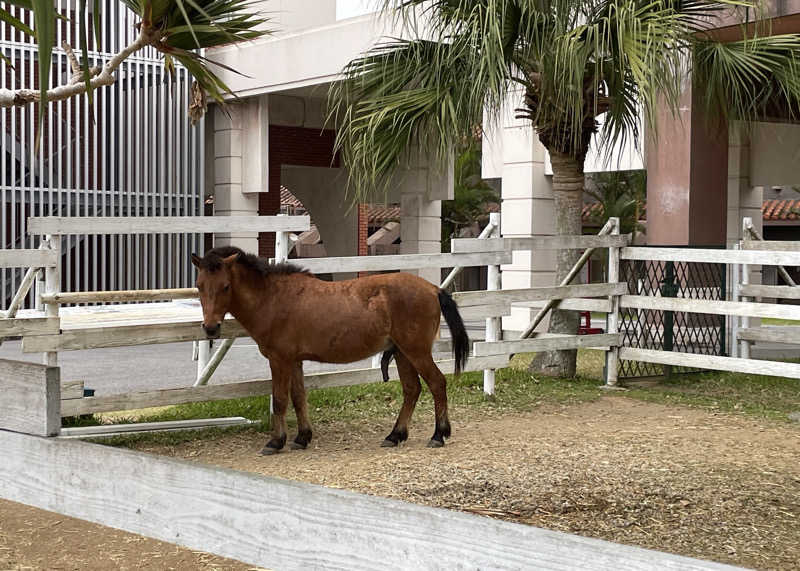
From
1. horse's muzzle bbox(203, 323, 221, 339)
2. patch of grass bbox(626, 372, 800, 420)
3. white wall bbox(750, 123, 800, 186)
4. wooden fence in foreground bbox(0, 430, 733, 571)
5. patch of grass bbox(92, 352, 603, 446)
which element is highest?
white wall bbox(750, 123, 800, 186)

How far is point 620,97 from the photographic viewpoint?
370 inches

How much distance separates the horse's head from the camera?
672 cm

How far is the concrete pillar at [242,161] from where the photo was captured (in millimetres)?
18453

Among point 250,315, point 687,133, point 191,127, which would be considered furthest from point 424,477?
point 191,127

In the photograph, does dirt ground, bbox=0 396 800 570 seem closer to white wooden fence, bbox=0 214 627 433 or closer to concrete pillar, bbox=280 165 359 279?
white wooden fence, bbox=0 214 627 433

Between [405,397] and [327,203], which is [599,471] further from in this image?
[327,203]

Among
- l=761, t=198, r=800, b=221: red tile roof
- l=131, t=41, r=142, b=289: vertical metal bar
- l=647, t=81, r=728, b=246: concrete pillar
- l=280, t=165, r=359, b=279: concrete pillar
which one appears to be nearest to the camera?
l=647, t=81, r=728, b=246: concrete pillar

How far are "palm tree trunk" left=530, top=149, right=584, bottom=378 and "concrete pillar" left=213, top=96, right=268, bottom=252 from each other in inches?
337

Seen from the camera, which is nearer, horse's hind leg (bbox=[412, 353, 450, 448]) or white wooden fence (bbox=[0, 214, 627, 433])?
white wooden fence (bbox=[0, 214, 627, 433])

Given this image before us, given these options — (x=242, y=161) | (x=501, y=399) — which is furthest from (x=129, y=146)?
(x=501, y=399)

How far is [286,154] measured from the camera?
22.4 m

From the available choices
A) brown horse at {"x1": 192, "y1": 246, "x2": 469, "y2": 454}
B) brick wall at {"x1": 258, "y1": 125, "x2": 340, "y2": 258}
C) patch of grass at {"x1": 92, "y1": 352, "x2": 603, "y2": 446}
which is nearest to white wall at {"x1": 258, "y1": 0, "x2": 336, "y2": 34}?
brick wall at {"x1": 258, "y1": 125, "x2": 340, "y2": 258}

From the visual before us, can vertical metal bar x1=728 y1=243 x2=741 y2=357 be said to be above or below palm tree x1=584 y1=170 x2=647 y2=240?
below

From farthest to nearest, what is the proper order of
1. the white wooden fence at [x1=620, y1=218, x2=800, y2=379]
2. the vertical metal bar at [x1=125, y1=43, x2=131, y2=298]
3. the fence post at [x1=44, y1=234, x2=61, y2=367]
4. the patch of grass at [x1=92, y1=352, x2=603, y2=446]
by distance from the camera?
1. the vertical metal bar at [x1=125, y1=43, x2=131, y2=298]
2. the white wooden fence at [x1=620, y1=218, x2=800, y2=379]
3. the patch of grass at [x1=92, y1=352, x2=603, y2=446]
4. the fence post at [x1=44, y1=234, x2=61, y2=367]
